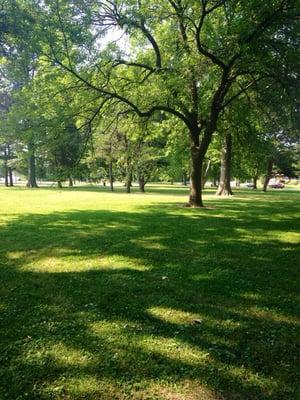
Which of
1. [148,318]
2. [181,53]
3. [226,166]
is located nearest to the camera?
[148,318]

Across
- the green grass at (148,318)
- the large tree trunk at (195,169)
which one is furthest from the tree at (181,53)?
the green grass at (148,318)

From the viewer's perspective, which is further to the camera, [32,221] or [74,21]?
[74,21]

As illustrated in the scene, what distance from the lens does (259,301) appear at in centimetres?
517

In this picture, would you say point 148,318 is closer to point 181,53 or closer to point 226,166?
point 181,53

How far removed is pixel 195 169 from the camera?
17.2 meters

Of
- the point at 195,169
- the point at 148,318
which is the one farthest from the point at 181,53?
the point at 148,318

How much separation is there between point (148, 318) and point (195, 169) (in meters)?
13.2

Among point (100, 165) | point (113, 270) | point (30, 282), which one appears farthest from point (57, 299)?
point (100, 165)

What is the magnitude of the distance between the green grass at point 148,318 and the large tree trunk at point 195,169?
26.8 ft

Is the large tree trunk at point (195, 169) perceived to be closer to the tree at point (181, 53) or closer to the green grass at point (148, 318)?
the tree at point (181, 53)

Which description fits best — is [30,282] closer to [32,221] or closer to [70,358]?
[70,358]

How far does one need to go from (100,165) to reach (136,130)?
2141cm

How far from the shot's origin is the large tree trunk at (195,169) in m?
17.0

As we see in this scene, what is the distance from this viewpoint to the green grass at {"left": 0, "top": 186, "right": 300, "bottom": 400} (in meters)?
3.23
